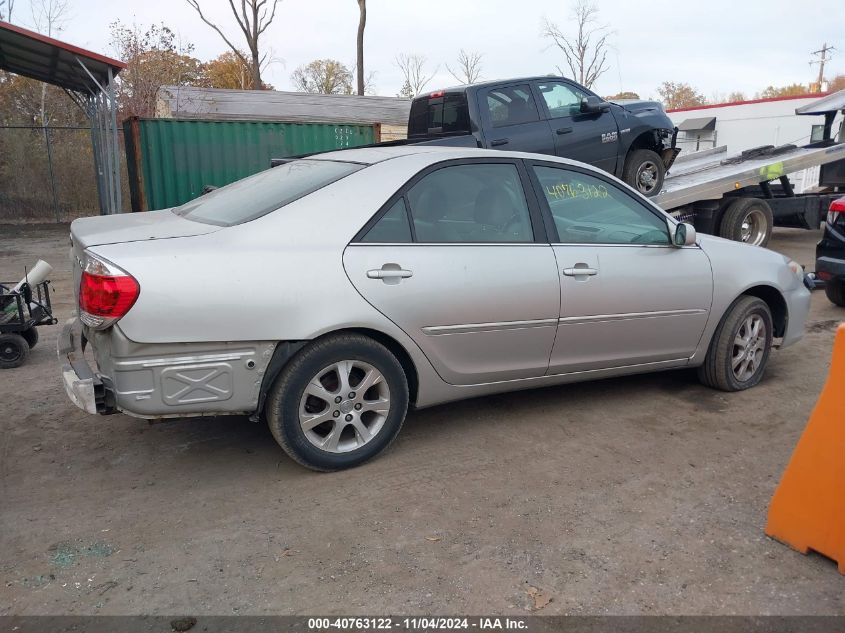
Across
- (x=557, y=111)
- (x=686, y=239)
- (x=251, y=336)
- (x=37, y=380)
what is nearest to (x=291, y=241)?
(x=251, y=336)

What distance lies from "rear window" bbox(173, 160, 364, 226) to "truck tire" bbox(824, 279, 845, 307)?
6.08 metres

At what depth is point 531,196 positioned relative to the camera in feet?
14.4

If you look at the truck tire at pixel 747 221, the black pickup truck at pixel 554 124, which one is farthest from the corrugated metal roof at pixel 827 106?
the black pickup truck at pixel 554 124

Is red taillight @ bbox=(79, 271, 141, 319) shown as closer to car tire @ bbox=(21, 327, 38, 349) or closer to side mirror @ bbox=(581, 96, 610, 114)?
car tire @ bbox=(21, 327, 38, 349)

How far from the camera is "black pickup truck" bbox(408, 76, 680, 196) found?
8.02m

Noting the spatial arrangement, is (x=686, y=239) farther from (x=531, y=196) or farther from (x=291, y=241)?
(x=291, y=241)

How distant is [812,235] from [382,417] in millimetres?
13273

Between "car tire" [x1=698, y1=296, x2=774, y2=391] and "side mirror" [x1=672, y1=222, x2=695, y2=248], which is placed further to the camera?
"car tire" [x1=698, y1=296, x2=774, y2=391]

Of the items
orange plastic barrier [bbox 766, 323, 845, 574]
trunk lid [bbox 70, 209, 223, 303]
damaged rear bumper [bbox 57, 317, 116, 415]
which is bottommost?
orange plastic barrier [bbox 766, 323, 845, 574]

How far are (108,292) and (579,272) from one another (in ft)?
8.29

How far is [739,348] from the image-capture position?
5.07 metres

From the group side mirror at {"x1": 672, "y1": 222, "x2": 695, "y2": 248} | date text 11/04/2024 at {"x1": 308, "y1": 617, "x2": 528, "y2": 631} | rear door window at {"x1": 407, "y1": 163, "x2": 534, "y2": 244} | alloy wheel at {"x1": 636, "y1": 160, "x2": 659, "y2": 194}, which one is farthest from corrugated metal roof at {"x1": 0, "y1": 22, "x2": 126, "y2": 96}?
date text 11/04/2024 at {"x1": 308, "y1": 617, "x2": 528, "y2": 631}

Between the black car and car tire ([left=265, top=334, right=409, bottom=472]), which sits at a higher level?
the black car

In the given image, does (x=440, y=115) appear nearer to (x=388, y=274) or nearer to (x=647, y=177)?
(x=647, y=177)
